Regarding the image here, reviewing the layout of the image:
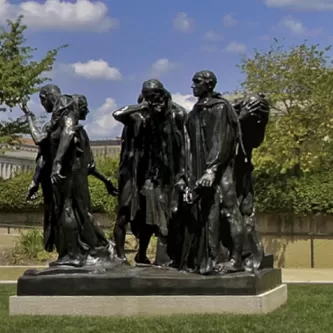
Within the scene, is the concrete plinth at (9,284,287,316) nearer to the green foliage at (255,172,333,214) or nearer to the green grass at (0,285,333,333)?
the green grass at (0,285,333,333)

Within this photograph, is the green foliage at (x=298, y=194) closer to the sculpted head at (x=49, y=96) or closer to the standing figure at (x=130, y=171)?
the standing figure at (x=130, y=171)

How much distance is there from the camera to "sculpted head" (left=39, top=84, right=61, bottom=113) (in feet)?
33.3

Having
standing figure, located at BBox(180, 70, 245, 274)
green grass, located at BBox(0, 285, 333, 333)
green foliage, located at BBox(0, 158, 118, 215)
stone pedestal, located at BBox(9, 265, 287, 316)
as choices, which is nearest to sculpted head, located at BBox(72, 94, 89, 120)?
standing figure, located at BBox(180, 70, 245, 274)

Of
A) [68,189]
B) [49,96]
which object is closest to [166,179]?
[68,189]

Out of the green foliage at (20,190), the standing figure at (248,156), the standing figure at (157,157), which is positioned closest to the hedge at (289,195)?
the green foliage at (20,190)

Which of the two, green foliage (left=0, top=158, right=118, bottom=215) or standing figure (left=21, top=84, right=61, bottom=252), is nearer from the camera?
standing figure (left=21, top=84, right=61, bottom=252)

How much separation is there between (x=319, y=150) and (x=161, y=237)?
11.7 m

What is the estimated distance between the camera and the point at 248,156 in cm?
1044

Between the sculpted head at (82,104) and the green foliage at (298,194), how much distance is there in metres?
10.7

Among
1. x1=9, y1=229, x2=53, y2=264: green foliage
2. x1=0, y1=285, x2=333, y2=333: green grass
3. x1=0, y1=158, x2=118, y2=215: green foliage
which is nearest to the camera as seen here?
x1=0, y1=285, x2=333, y2=333: green grass

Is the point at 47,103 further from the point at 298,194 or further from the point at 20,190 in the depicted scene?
the point at 20,190

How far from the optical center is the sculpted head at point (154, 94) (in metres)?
10.0

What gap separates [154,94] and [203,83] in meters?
0.64

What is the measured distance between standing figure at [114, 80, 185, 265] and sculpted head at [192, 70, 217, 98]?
449 millimetres
